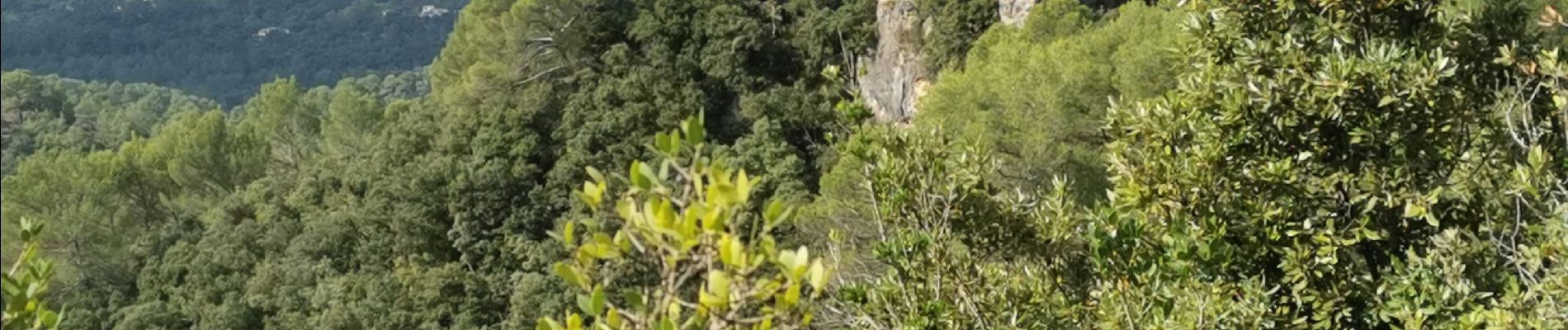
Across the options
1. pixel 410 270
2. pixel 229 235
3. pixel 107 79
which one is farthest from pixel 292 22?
pixel 410 270

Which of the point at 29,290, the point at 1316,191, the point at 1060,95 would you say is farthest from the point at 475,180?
the point at 29,290

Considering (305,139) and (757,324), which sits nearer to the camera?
(757,324)

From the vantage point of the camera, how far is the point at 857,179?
15.0 meters

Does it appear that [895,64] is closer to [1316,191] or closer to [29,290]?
[1316,191]

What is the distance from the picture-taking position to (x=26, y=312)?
244cm

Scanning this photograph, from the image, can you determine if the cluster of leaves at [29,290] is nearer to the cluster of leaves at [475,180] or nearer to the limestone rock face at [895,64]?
the cluster of leaves at [475,180]

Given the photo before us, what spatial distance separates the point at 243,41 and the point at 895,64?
123 feet

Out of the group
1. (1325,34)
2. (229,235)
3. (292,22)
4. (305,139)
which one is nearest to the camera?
(1325,34)

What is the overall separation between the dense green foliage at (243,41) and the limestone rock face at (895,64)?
2234 cm

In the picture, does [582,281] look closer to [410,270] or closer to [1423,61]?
[1423,61]

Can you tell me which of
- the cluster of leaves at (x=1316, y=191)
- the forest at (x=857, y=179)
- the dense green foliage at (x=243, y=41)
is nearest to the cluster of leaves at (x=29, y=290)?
the forest at (x=857, y=179)

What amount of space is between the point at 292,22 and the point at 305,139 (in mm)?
24601

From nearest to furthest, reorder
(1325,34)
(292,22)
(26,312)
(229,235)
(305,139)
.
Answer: (26,312)
(1325,34)
(229,235)
(305,139)
(292,22)

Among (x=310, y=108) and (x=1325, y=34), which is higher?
(x=1325, y=34)
